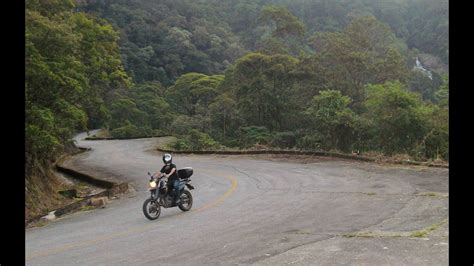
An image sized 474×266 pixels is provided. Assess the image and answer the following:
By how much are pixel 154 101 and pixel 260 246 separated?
4967cm

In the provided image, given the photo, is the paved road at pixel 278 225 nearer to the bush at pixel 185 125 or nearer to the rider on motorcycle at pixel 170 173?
the rider on motorcycle at pixel 170 173

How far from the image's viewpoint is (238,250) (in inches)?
303

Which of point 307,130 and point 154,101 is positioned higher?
point 154,101

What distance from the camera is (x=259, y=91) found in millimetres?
32656

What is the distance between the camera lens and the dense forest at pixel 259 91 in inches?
664

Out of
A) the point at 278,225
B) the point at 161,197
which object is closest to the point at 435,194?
the point at 278,225

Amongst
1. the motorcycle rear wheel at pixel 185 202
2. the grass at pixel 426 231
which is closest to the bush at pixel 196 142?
the motorcycle rear wheel at pixel 185 202

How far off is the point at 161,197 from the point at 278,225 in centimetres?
342

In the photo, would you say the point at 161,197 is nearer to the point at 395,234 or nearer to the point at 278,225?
the point at 278,225

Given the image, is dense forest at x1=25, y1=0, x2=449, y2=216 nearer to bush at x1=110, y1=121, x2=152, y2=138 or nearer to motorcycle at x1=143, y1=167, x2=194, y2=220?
bush at x1=110, y1=121, x2=152, y2=138

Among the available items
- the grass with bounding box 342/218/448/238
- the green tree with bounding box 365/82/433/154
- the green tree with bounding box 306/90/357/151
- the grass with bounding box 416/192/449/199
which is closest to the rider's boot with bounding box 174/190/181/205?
the grass with bounding box 342/218/448/238

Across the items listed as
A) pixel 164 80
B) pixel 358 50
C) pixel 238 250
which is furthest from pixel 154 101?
pixel 238 250

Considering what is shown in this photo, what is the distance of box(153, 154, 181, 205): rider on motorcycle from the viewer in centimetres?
1159

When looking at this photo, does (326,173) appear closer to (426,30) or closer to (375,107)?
(375,107)
